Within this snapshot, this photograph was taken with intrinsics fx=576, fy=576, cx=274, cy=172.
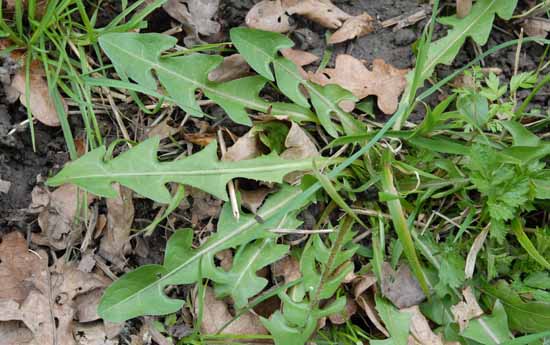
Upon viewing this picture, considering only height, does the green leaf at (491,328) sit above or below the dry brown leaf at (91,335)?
below

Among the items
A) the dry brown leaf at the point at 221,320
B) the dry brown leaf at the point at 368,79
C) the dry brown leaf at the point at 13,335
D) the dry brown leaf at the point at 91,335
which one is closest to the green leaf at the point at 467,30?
the dry brown leaf at the point at 368,79

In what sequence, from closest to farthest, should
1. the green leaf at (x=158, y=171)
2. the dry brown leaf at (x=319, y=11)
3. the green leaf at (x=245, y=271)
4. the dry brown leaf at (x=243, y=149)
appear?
the green leaf at (x=158, y=171) < the green leaf at (x=245, y=271) < the dry brown leaf at (x=243, y=149) < the dry brown leaf at (x=319, y=11)

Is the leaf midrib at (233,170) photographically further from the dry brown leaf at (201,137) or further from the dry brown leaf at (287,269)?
the dry brown leaf at (287,269)

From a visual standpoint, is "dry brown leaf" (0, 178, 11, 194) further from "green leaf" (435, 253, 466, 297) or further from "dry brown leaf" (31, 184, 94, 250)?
"green leaf" (435, 253, 466, 297)

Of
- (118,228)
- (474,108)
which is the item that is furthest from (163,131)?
(474,108)

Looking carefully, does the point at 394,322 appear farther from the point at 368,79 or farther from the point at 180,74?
the point at 180,74

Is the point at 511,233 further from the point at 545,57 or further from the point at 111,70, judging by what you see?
the point at 111,70

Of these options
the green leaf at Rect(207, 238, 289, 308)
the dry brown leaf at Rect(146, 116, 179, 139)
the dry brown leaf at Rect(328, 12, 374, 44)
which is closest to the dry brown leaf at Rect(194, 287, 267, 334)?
the green leaf at Rect(207, 238, 289, 308)

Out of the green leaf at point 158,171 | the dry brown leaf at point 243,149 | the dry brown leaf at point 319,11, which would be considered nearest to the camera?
the green leaf at point 158,171
